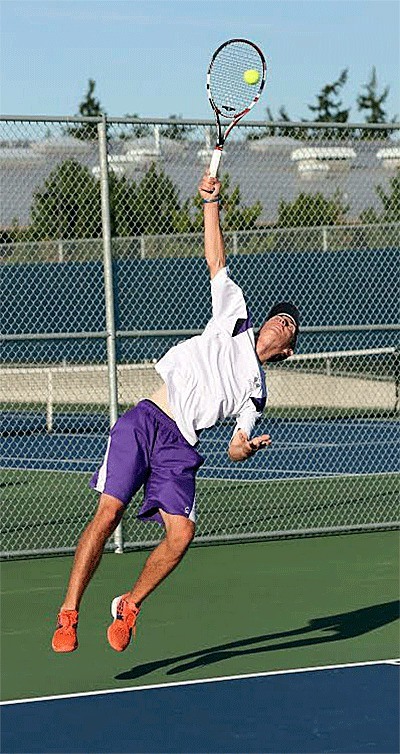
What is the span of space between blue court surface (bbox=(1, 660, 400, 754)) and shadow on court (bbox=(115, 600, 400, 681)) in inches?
14.4

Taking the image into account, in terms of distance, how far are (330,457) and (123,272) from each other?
647 cm

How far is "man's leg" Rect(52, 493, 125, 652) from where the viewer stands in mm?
7027

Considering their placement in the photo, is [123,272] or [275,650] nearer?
[275,650]

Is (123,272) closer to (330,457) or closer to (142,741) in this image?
(330,457)

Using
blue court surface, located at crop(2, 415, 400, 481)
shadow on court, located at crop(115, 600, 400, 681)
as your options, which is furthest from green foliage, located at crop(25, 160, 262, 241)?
shadow on court, located at crop(115, 600, 400, 681)

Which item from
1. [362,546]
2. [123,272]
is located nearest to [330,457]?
[362,546]

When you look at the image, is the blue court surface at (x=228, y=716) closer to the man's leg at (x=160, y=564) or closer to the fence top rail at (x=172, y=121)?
the man's leg at (x=160, y=564)

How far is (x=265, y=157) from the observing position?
66.4 feet

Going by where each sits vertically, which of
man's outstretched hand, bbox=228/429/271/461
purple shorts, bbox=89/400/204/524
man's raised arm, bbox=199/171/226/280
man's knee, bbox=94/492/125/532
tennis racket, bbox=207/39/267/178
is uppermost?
tennis racket, bbox=207/39/267/178

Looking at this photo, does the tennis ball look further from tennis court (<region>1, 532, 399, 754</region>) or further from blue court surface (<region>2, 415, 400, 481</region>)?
blue court surface (<region>2, 415, 400, 481</region>)

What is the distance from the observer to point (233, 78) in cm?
873

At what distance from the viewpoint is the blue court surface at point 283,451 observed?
15234mm

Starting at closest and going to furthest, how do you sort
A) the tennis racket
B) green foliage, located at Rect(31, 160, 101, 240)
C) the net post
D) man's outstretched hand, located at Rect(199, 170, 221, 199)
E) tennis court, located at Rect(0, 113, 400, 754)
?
tennis court, located at Rect(0, 113, 400, 754)
man's outstretched hand, located at Rect(199, 170, 221, 199)
the tennis racket
green foliage, located at Rect(31, 160, 101, 240)
the net post

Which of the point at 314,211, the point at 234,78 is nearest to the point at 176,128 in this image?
the point at 234,78
